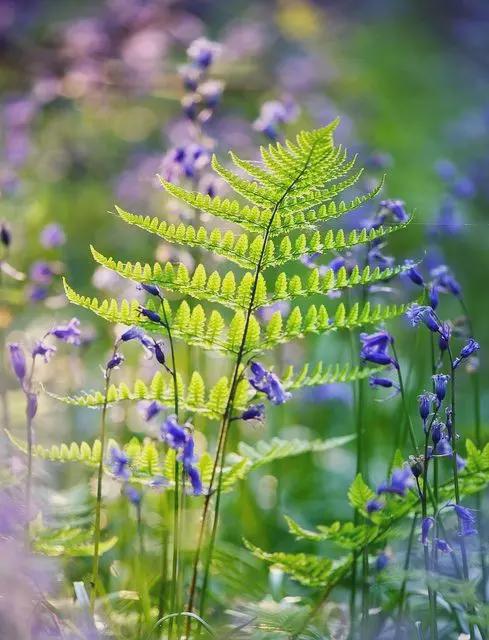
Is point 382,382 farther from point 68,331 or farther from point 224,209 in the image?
point 68,331

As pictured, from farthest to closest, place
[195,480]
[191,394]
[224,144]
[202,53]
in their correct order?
[224,144] → [202,53] → [191,394] → [195,480]

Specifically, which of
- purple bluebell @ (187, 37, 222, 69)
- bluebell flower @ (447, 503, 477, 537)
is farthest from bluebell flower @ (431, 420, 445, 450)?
purple bluebell @ (187, 37, 222, 69)

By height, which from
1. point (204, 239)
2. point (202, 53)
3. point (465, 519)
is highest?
point (202, 53)

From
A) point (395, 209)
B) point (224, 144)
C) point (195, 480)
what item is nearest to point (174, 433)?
point (195, 480)

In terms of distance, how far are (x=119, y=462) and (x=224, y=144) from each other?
152 inches

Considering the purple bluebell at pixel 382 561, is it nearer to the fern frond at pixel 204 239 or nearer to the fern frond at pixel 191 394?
the fern frond at pixel 191 394

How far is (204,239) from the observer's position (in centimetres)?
163

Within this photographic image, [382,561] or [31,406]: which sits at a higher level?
[31,406]

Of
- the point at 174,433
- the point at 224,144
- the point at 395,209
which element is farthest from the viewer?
the point at 224,144

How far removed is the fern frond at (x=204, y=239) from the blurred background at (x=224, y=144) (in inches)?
19.8

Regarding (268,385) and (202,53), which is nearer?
(268,385)

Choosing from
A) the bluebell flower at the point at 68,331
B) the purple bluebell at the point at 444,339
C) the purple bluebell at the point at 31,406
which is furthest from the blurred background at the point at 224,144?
the purple bluebell at the point at 31,406

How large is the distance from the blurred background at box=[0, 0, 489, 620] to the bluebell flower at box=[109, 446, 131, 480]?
0.70 meters

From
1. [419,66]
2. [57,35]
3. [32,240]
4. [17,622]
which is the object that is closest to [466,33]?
[419,66]
